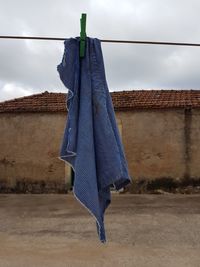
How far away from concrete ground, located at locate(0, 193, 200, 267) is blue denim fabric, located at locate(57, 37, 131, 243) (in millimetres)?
3694

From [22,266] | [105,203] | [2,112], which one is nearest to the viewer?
[105,203]

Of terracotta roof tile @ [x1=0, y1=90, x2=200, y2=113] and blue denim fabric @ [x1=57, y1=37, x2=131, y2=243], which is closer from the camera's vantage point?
blue denim fabric @ [x1=57, y1=37, x2=131, y2=243]

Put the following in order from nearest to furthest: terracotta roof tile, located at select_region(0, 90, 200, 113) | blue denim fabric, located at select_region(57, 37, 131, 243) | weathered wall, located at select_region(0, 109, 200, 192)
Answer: blue denim fabric, located at select_region(57, 37, 131, 243) < weathered wall, located at select_region(0, 109, 200, 192) < terracotta roof tile, located at select_region(0, 90, 200, 113)

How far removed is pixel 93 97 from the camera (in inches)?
128

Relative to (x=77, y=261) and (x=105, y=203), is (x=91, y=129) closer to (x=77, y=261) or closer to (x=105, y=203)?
(x=105, y=203)

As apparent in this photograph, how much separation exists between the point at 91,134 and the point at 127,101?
13569 millimetres

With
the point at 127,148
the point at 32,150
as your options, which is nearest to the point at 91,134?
the point at 127,148

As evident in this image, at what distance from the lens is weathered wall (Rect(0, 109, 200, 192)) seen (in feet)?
51.3

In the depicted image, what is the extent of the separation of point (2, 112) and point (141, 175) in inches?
230

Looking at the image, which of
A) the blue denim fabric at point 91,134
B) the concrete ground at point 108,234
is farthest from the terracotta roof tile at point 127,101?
the blue denim fabric at point 91,134

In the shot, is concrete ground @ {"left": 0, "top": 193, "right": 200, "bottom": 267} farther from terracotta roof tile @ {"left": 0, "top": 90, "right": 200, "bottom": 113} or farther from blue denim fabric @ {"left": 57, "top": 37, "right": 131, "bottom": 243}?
terracotta roof tile @ {"left": 0, "top": 90, "right": 200, "bottom": 113}

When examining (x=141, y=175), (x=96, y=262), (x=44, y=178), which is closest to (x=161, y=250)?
(x=96, y=262)

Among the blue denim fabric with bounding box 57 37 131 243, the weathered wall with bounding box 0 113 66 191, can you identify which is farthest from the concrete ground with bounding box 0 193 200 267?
the blue denim fabric with bounding box 57 37 131 243

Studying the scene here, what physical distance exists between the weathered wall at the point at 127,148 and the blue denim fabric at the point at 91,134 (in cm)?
1251
